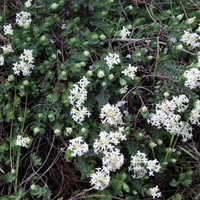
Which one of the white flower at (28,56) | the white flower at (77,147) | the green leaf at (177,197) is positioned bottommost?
the green leaf at (177,197)

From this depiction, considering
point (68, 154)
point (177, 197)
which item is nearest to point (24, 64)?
point (68, 154)

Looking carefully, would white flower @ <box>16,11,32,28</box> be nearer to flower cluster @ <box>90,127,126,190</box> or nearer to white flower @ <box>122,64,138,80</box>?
white flower @ <box>122,64,138,80</box>

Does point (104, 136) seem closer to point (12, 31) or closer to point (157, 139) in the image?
point (157, 139)

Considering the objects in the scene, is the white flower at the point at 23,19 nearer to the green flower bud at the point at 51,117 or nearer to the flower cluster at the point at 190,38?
the green flower bud at the point at 51,117

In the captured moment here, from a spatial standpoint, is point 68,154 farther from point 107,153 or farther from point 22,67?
point 22,67

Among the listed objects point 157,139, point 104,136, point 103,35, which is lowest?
point 157,139

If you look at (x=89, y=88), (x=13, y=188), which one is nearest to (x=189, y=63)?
(x=89, y=88)

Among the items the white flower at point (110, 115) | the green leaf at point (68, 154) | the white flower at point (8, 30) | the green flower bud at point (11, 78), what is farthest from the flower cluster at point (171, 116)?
the white flower at point (8, 30)
